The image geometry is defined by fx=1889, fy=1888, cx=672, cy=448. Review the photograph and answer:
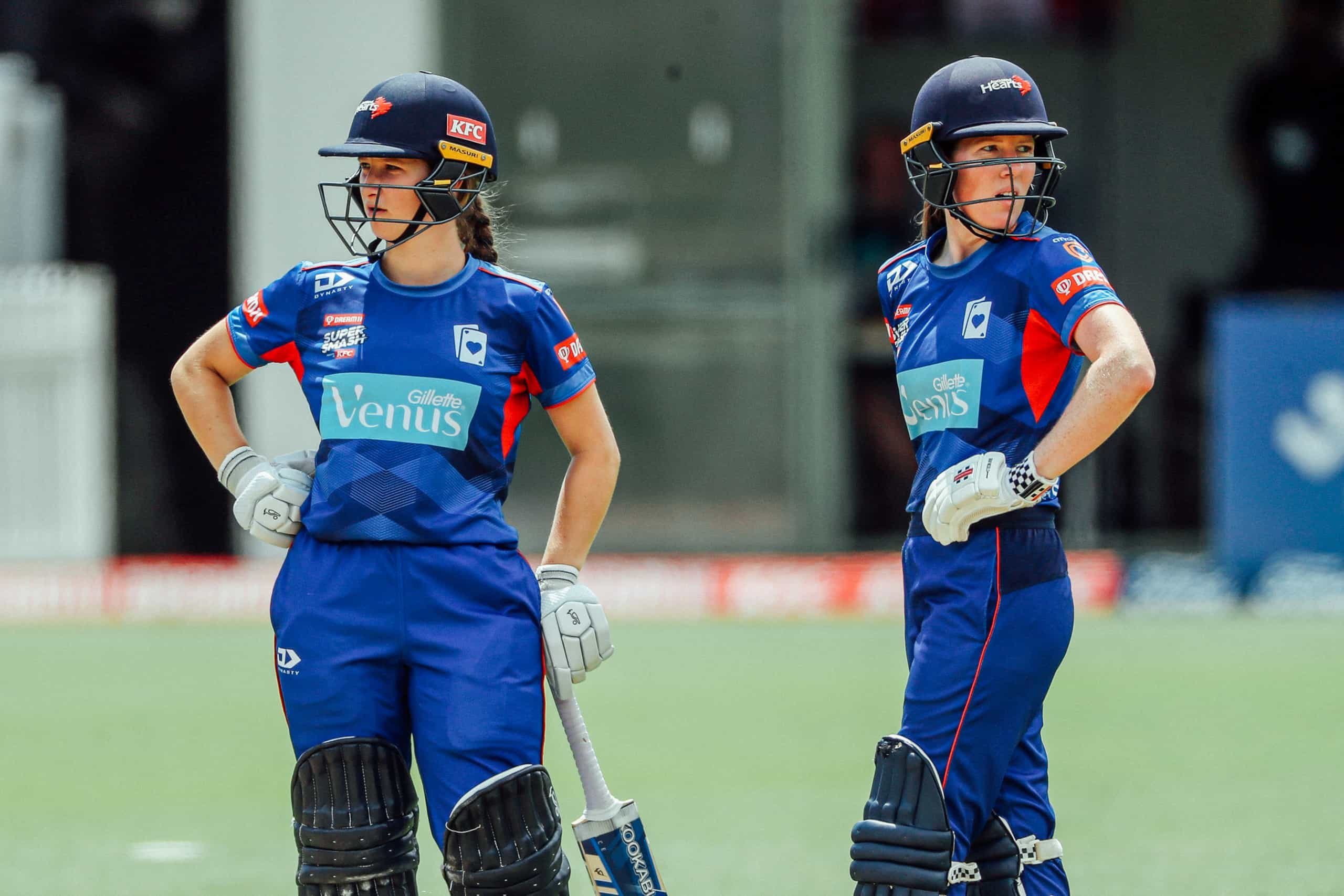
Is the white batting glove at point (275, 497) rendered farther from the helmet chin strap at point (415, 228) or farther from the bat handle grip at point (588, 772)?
the bat handle grip at point (588, 772)

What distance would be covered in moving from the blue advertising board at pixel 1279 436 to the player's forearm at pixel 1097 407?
7731mm

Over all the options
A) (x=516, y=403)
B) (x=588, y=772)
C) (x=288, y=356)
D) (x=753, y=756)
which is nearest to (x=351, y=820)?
(x=588, y=772)

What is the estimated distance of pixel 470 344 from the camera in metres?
4.00

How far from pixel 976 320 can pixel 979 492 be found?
42 cm

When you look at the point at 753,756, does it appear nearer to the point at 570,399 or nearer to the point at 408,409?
the point at 570,399

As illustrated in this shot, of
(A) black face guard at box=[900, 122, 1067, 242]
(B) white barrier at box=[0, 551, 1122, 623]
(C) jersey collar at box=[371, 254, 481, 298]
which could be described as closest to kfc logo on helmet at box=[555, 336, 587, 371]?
(C) jersey collar at box=[371, 254, 481, 298]

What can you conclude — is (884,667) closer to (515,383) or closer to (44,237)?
(515,383)

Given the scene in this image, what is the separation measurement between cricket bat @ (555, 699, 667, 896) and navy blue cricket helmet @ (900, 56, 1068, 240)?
1.39 m

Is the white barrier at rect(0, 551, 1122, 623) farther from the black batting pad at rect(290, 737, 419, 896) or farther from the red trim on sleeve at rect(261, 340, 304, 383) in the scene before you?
the black batting pad at rect(290, 737, 419, 896)

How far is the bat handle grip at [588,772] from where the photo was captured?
4168 mm

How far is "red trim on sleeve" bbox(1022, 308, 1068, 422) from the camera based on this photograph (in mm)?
4035

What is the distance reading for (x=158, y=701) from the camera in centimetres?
878

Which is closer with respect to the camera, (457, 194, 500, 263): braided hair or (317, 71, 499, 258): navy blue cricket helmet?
(317, 71, 499, 258): navy blue cricket helmet

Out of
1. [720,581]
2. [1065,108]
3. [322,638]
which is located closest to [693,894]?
[322,638]
